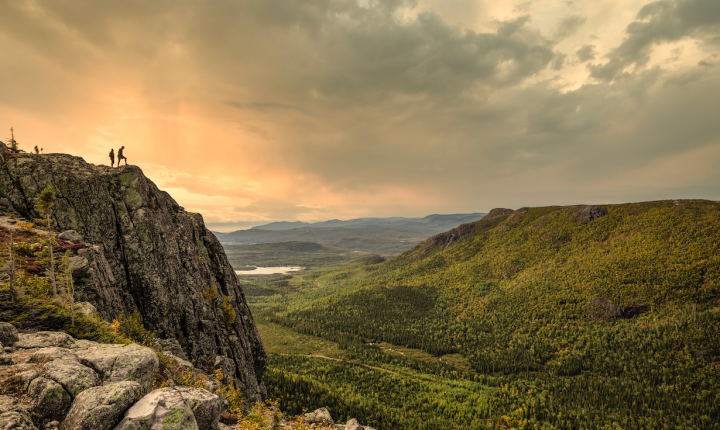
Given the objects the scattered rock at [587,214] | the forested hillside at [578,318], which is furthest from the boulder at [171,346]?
the scattered rock at [587,214]

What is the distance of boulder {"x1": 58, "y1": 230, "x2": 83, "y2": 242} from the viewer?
2980 centimetres

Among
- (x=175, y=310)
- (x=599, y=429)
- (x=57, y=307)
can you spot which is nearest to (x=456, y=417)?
(x=599, y=429)

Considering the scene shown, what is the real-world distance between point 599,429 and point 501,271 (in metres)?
94.9

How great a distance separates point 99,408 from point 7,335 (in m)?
10.6

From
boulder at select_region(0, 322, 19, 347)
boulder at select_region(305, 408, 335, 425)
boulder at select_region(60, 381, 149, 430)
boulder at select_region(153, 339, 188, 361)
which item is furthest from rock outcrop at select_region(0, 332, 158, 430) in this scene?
boulder at select_region(305, 408, 335, 425)

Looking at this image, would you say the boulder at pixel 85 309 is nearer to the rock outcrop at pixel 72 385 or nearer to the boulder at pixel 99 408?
the rock outcrop at pixel 72 385

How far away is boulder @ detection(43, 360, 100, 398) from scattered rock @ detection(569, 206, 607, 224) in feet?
628

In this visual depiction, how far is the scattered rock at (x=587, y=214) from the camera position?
14325 cm

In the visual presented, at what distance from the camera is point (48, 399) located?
1162cm

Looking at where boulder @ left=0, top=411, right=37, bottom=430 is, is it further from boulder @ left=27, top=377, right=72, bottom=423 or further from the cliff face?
the cliff face

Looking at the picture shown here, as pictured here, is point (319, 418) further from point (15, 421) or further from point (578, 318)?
point (578, 318)

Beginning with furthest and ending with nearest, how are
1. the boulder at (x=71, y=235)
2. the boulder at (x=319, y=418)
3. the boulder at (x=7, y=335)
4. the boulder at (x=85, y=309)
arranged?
the boulder at (x=319, y=418), the boulder at (x=71, y=235), the boulder at (x=85, y=309), the boulder at (x=7, y=335)

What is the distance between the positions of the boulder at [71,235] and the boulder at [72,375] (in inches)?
967

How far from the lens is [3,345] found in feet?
48.7
